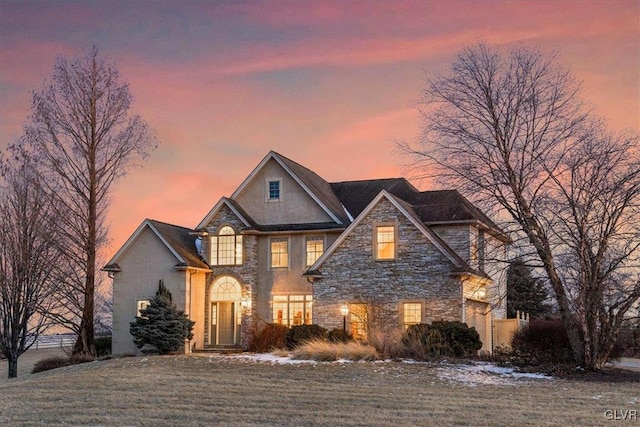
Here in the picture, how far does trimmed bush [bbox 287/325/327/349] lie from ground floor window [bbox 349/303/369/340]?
1.25 m

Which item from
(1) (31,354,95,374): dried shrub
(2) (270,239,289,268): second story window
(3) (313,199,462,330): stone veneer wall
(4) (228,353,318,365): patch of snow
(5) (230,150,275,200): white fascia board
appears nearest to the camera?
(4) (228,353,318,365): patch of snow

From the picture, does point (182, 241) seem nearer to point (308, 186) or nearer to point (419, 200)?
point (308, 186)

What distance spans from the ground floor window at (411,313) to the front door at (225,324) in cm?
821

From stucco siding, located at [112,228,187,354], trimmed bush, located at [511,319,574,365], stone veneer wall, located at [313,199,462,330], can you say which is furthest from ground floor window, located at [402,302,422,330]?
stucco siding, located at [112,228,187,354]

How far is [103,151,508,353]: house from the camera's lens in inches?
1154

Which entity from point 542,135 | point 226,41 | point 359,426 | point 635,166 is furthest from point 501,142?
point 359,426

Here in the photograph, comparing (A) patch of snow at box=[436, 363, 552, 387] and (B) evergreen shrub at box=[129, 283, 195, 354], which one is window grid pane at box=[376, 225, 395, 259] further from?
(B) evergreen shrub at box=[129, 283, 195, 354]

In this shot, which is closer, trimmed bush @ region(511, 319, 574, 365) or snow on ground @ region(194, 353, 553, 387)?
snow on ground @ region(194, 353, 553, 387)

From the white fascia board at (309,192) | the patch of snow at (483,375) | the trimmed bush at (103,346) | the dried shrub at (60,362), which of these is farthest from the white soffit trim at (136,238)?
the patch of snow at (483,375)

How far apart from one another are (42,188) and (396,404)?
21.4 meters

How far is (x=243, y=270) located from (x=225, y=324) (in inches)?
95.5

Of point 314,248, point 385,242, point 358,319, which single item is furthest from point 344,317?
point 314,248

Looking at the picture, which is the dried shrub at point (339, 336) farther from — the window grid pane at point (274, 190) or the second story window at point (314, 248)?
the window grid pane at point (274, 190)

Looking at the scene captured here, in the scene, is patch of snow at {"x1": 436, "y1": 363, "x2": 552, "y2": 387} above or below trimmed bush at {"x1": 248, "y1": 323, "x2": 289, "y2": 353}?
below
